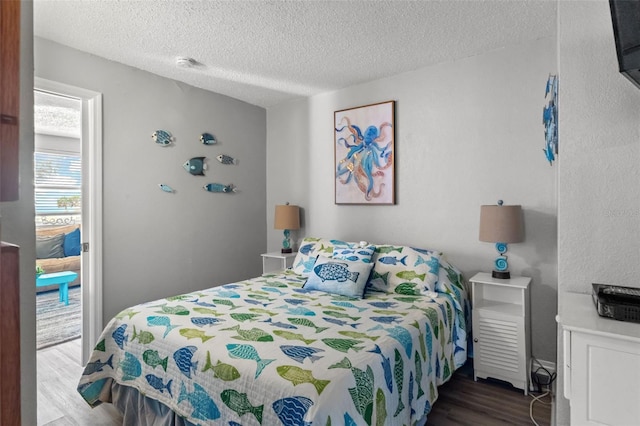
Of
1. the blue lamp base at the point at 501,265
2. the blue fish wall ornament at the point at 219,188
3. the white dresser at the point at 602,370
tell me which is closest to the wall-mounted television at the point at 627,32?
the white dresser at the point at 602,370

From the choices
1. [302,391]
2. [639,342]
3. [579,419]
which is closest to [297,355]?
[302,391]

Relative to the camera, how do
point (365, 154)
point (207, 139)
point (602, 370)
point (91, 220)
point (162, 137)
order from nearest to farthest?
A: point (602, 370)
point (91, 220)
point (162, 137)
point (365, 154)
point (207, 139)

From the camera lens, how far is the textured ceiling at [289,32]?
2205mm

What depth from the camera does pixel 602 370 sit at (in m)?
1.15

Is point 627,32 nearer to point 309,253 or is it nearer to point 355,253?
point 355,253

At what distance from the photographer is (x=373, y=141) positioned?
3441 mm

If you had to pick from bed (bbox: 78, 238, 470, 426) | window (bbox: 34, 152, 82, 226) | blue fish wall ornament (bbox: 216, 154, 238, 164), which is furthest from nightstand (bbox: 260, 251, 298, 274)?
window (bbox: 34, 152, 82, 226)

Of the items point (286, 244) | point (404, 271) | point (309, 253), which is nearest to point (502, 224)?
point (404, 271)

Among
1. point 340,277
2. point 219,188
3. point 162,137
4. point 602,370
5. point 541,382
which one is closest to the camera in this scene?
point 602,370

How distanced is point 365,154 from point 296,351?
2298mm

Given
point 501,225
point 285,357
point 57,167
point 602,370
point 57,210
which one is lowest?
point 285,357

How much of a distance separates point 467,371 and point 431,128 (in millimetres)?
2023

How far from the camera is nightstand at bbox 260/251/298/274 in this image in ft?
12.4

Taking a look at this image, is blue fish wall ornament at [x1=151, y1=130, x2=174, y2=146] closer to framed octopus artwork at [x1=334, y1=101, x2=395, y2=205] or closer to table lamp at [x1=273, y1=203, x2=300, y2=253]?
table lamp at [x1=273, y1=203, x2=300, y2=253]
